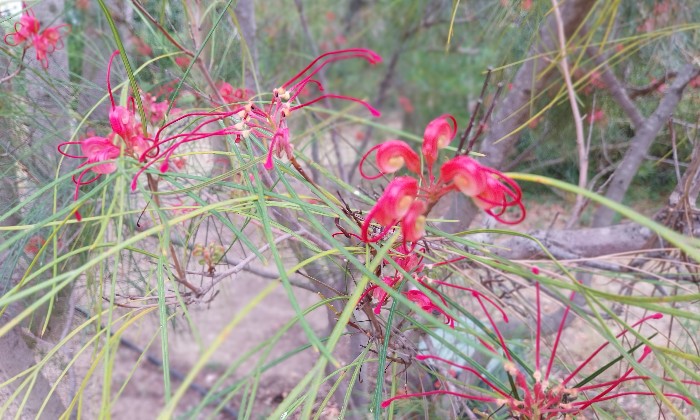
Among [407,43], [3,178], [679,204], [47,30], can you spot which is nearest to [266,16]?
[407,43]

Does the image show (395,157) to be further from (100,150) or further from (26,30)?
(26,30)

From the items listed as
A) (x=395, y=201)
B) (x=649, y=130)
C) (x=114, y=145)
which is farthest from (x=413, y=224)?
(x=649, y=130)

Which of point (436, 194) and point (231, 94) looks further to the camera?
point (231, 94)

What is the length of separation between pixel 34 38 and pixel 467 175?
0.59 m

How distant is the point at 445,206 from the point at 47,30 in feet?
2.19

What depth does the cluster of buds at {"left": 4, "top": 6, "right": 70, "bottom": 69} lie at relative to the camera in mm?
634

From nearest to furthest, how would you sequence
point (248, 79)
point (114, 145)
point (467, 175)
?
point (467, 175), point (114, 145), point (248, 79)

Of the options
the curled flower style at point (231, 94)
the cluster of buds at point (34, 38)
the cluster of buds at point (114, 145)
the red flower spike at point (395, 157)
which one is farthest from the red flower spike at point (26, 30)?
the red flower spike at point (395, 157)

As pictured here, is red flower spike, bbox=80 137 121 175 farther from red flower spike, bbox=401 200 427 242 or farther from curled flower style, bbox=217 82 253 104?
curled flower style, bbox=217 82 253 104

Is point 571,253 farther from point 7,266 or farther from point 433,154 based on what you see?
point 7,266

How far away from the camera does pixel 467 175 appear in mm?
273

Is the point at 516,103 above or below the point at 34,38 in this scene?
below

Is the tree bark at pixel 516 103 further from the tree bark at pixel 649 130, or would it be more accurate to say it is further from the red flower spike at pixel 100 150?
the red flower spike at pixel 100 150

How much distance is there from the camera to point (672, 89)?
74 centimetres
